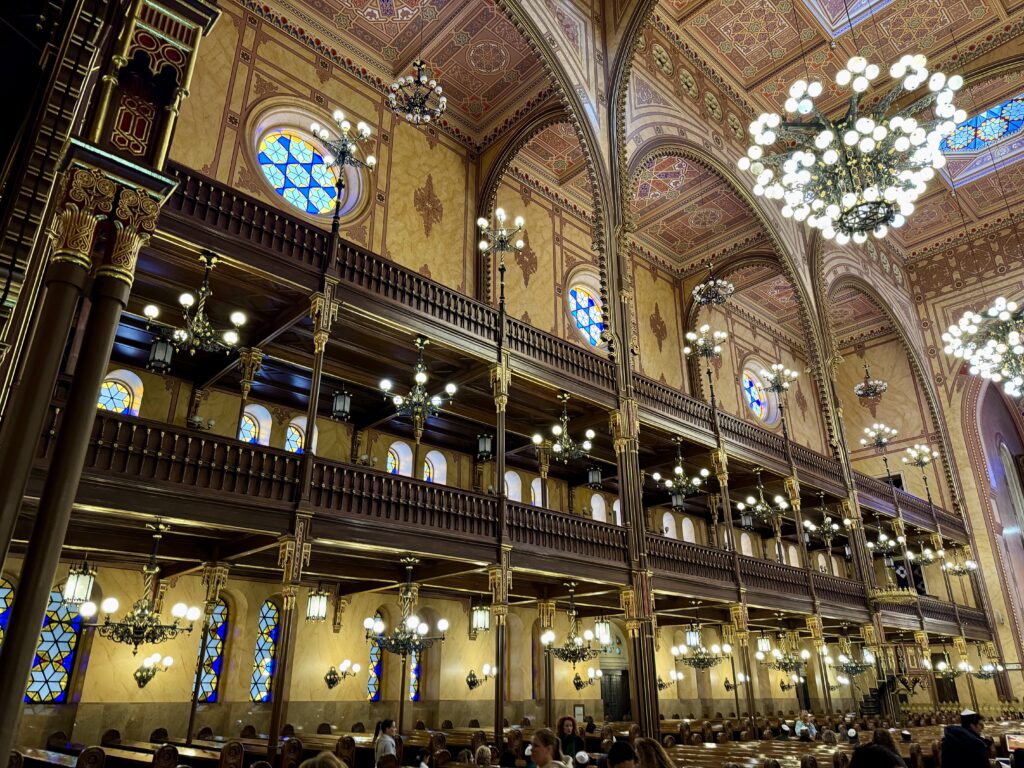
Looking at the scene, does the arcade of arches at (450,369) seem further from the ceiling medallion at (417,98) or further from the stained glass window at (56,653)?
the ceiling medallion at (417,98)

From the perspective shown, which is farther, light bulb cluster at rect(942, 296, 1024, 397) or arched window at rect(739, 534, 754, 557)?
arched window at rect(739, 534, 754, 557)

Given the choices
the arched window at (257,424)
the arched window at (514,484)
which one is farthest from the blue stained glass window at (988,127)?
the arched window at (257,424)

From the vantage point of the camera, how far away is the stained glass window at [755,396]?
28.7 metres

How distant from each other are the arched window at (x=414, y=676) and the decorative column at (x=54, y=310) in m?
14.6

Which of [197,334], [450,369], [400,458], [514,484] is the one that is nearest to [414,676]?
[400,458]

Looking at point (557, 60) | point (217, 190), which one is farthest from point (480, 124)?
point (217, 190)

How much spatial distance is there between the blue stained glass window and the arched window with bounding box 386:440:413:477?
70.2ft

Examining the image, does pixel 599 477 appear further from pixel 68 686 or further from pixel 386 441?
pixel 68 686

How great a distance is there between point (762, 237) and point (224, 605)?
68.6 feet

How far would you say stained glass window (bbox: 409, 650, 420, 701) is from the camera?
17.9 m

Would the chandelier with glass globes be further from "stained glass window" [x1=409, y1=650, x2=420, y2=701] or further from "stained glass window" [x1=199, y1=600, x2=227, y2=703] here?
"stained glass window" [x1=409, y1=650, x2=420, y2=701]

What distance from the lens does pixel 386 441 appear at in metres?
18.3

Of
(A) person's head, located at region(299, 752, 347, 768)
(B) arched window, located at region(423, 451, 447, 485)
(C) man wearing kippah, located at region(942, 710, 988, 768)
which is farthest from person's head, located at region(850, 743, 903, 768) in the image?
(B) arched window, located at region(423, 451, 447, 485)

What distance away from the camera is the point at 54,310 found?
5.10 metres
